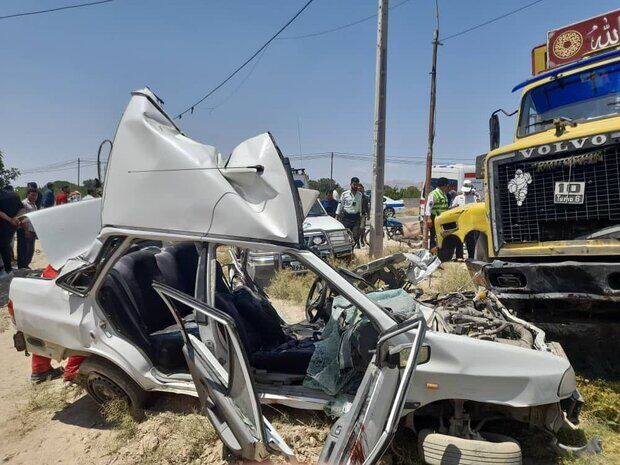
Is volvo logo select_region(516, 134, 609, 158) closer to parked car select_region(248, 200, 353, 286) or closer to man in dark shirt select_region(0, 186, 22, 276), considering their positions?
parked car select_region(248, 200, 353, 286)

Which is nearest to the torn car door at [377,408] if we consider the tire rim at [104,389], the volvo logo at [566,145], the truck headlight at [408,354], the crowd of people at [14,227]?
the truck headlight at [408,354]

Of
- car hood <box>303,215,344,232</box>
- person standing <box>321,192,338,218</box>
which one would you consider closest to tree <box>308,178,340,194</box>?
person standing <box>321,192,338,218</box>

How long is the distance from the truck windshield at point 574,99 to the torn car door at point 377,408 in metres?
3.55

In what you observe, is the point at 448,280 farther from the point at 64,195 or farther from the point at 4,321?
the point at 64,195

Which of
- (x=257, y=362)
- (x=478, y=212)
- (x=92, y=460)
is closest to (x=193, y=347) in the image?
(x=257, y=362)

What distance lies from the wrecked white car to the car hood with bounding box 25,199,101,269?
0.03 feet

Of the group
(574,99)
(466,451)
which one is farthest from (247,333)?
(574,99)

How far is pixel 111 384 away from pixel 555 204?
407cm

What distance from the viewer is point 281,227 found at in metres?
2.71

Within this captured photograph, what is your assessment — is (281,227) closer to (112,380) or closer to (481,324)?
(481,324)

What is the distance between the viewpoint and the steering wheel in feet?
13.0

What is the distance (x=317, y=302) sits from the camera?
4.03 m

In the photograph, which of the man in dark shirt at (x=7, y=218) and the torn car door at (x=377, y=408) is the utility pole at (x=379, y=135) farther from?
the man in dark shirt at (x=7, y=218)

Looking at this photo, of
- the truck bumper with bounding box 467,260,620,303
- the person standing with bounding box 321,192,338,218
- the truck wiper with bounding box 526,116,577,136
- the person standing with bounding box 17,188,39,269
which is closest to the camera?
the truck bumper with bounding box 467,260,620,303
